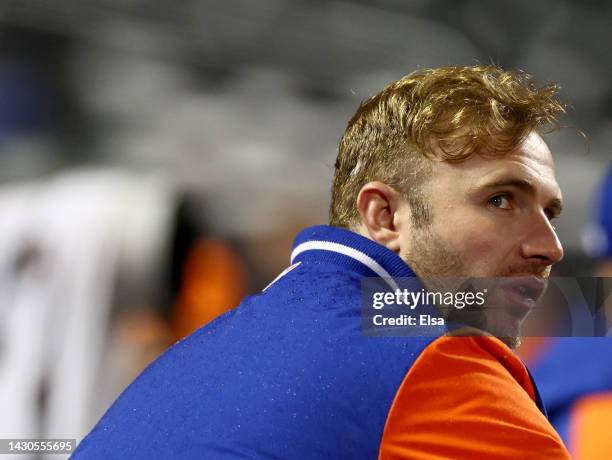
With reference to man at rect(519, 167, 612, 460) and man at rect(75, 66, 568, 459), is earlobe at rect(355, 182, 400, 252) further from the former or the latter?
man at rect(519, 167, 612, 460)

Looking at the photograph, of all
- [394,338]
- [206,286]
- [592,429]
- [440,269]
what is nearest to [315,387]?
[394,338]

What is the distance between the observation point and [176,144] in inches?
119

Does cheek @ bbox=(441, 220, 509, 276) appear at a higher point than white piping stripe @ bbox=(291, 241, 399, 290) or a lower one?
higher

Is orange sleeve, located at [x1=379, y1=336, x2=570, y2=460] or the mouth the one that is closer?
orange sleeve, located at [x1=379, y1=336, x2=570, y2=460]

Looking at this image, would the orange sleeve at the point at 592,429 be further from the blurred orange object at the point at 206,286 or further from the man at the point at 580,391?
the blurred orange object at the point at 206,286

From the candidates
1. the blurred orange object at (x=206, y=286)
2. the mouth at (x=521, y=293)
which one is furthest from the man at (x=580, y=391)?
the blurred orange object at (x=206, y=286)

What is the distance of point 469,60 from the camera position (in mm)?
3289

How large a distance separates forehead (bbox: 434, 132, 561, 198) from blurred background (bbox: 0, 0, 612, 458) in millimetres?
1496

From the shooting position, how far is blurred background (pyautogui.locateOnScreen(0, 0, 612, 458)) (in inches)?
92.4

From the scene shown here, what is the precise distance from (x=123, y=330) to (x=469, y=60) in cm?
154

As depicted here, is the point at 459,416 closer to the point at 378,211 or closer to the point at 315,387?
the point at 315,387

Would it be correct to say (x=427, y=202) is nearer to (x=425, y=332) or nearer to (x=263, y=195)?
(x=425, y=332)

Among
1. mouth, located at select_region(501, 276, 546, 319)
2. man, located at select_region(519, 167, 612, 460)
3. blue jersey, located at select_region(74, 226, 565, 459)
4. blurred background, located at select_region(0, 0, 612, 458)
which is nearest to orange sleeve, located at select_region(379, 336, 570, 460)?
blue jersey, located at select_region(74, 226, 565, 459)

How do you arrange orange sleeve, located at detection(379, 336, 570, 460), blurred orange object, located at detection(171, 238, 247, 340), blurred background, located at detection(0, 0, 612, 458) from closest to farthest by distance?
orange sleeve, located at detection(379, 336, 570, 460) → blurred background, located at detection(0, 0, 612, 458) → blurred orange object, located at detection(171, 238, 247, 340)
